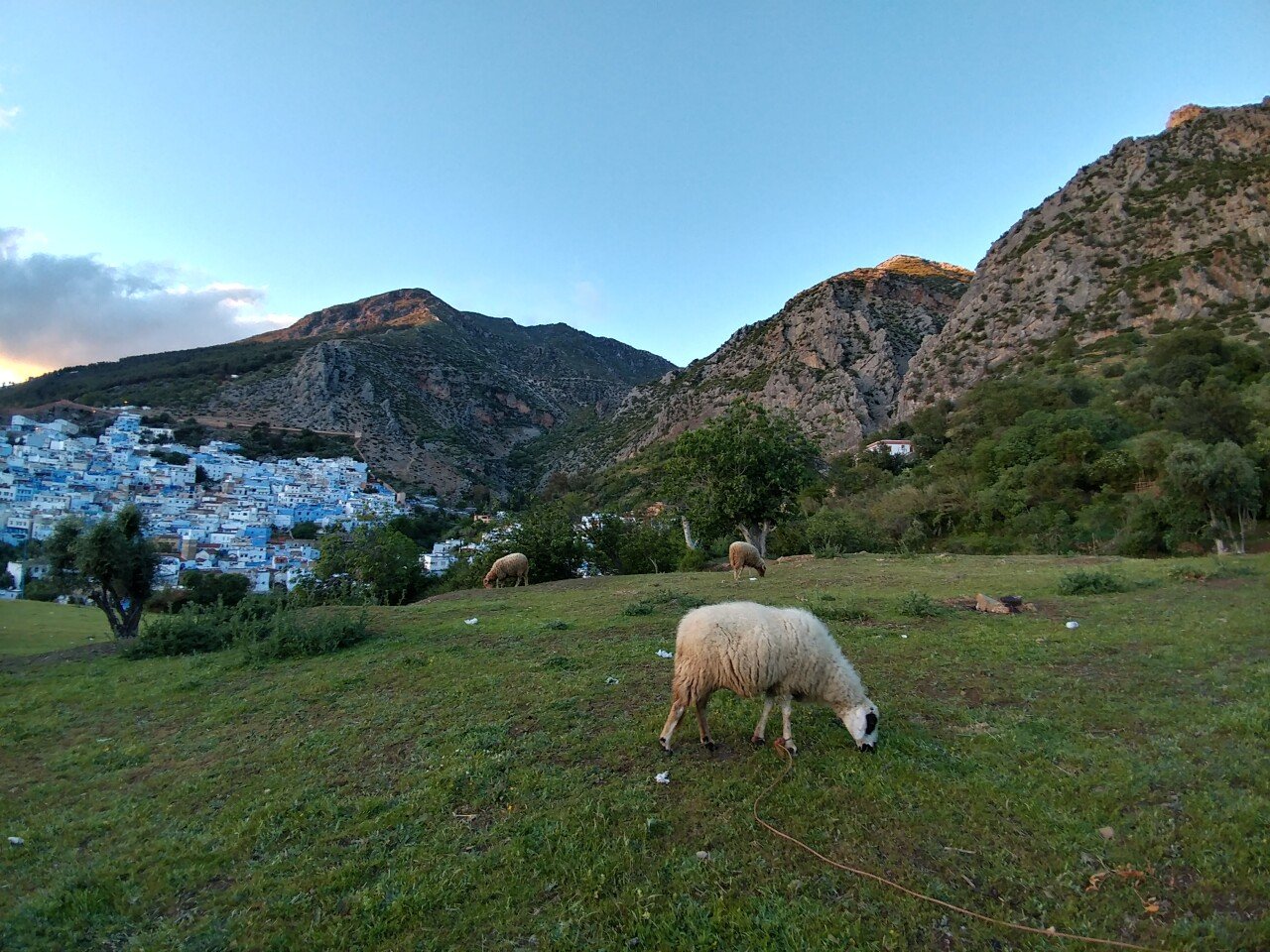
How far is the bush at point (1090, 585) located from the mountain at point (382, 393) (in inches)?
3363

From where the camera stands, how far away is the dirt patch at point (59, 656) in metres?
13.2

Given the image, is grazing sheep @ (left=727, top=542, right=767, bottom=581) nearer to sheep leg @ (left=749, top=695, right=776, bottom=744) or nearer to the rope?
sheep leg @ (left=749, top=695, right=776, bottom=744)

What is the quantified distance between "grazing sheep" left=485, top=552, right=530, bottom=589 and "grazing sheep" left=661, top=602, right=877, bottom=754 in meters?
Answer: 18.3

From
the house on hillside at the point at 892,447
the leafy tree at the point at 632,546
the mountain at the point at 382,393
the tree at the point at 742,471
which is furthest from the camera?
the mountain at the point at 382,393

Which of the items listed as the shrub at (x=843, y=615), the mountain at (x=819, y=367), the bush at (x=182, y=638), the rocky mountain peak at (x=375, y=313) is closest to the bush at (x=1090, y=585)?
the shrub at (x=843, y=615)

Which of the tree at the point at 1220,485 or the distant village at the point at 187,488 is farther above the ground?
the distant village at the point at 187,488

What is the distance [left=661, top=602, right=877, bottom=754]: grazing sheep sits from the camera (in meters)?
6.23

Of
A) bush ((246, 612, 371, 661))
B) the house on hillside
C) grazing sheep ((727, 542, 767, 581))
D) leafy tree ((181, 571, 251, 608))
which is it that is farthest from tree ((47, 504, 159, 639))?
the house on hillside

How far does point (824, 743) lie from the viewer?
249 inches

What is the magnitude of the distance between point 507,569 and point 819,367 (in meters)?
76.4

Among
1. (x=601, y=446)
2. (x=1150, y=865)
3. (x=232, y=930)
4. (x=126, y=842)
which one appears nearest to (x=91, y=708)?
(x=126, y=842)

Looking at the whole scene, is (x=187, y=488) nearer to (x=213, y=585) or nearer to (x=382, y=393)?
(x=382, y=393)

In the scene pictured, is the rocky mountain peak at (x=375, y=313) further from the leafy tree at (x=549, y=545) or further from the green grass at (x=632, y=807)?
the green grass at (x=632, y=807)

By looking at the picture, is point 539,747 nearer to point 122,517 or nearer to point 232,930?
point 232,930
